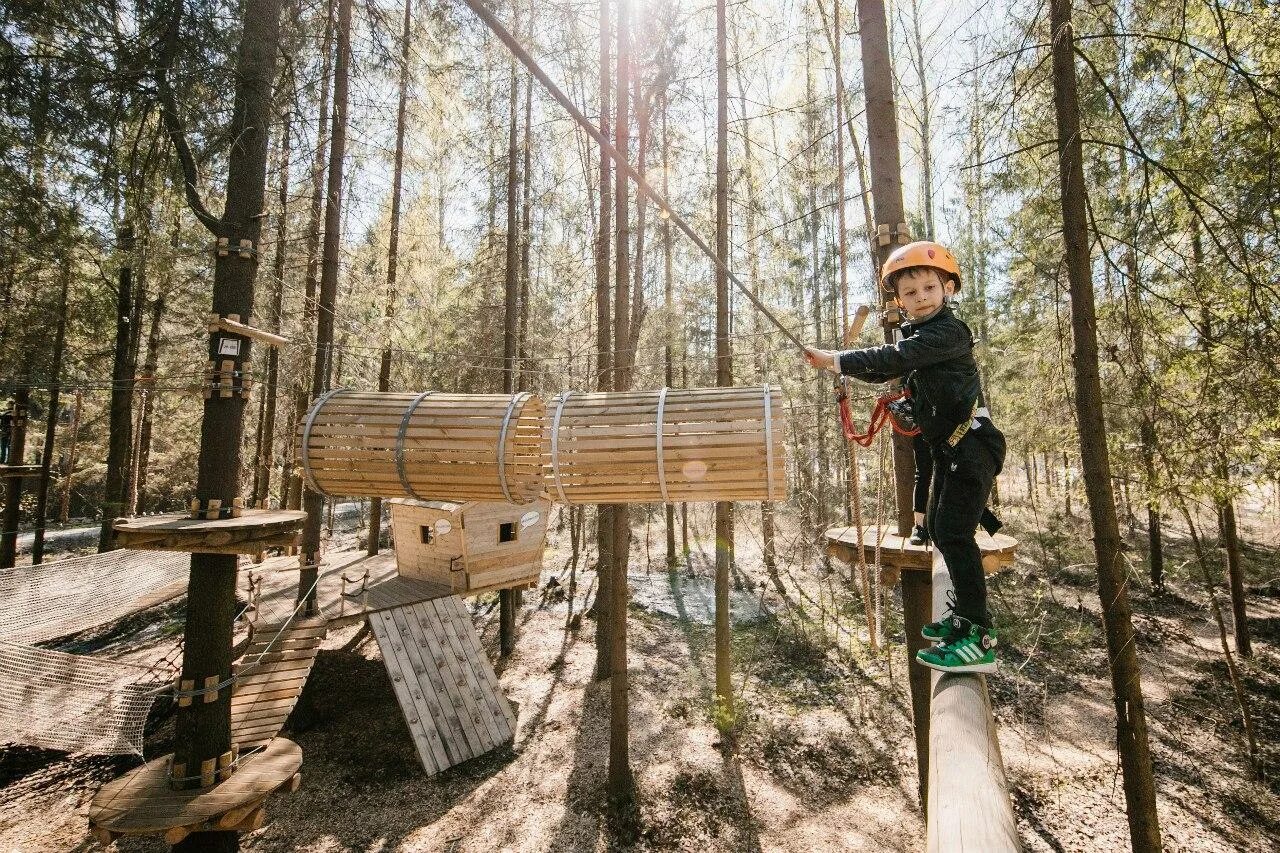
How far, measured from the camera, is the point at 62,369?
13.3 metres

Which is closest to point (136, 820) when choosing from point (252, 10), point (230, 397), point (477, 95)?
point (230, 397)

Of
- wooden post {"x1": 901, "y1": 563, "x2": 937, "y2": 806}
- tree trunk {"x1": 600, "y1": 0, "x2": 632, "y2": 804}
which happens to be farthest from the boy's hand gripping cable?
tree trunk {"x1": 600, "y1": 0, "x2": 632, "y2": 804}

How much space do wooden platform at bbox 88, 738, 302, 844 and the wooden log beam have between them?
4.14 meters

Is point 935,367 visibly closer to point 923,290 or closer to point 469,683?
point 923,290

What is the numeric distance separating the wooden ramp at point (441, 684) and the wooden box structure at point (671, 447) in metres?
6.17

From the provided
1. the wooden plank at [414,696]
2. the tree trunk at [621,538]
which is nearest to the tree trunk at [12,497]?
the wooden plank at [414,696]

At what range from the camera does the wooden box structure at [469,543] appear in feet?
31.4

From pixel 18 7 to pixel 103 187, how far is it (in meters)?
1.23

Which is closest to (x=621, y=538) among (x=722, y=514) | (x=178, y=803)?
(x=722, y=514)

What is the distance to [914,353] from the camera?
2.51 m

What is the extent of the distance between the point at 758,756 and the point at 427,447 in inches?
272

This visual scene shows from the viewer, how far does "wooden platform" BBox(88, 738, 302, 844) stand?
123 inches

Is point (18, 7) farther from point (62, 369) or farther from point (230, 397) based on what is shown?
point (62, 369)

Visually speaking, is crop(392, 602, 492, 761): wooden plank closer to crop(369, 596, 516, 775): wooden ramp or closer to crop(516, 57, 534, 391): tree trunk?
crop(369, 596, 516, 775): wooden ramp
